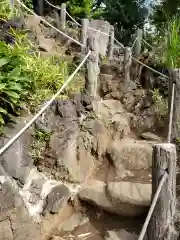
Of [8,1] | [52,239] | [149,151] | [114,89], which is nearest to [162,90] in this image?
[114,89]

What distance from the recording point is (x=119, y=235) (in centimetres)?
318

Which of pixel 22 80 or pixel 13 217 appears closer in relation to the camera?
pixel 13 217

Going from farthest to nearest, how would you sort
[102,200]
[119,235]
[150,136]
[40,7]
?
[40,7] < [150,136] < [102,200] < [119,235]

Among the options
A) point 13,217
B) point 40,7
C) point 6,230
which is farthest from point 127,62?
point 40,7

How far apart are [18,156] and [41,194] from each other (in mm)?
494

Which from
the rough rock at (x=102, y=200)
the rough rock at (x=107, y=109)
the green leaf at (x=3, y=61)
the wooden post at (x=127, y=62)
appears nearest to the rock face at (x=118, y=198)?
the rough rock at (x=102, y=200)

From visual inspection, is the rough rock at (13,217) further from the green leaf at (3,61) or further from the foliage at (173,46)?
the foliage at (173,46)

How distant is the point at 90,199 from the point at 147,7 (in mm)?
9610

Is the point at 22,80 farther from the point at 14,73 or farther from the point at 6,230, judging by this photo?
the point at 6,230

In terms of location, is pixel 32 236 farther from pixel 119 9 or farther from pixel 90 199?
pixel 119 9

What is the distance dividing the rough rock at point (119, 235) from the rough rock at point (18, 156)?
1.08m

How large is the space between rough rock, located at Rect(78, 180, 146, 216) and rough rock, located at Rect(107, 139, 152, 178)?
452 millimetres

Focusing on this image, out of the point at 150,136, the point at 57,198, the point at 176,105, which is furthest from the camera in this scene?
the point at 150,136

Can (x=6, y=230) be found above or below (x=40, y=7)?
below
